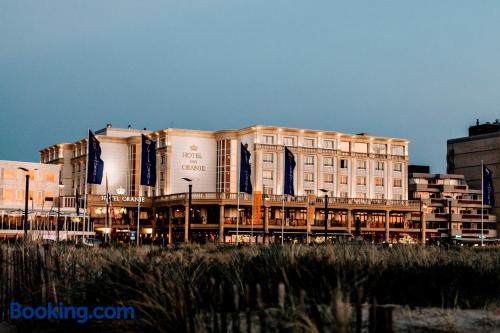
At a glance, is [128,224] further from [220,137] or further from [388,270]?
[388,270]

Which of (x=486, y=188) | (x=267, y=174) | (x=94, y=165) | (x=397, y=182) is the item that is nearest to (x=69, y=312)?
(x=94, y=165)

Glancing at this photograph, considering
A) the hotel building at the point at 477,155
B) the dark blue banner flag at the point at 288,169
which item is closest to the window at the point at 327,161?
the hotel building at the point at 477,155

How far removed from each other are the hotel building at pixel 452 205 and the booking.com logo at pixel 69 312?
114 metres

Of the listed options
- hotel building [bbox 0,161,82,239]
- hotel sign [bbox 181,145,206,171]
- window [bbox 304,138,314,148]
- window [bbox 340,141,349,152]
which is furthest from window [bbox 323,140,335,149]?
hotel building [bbox 0,161,82,239]

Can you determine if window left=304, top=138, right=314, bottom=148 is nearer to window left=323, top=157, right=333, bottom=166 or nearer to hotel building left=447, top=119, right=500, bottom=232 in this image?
window left=323, top=157, right=333, bottom=166

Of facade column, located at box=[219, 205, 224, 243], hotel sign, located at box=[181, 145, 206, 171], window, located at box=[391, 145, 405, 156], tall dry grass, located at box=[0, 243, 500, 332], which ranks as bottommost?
tall dry grass, located at box=[0, 243, 500, 332]

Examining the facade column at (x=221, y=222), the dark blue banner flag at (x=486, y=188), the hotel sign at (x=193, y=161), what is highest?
the hotel sign at (x=193, y=161)

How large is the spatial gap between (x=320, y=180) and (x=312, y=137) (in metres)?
6.83

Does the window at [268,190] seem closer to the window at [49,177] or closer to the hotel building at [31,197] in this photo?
the hotel building at [31,197]

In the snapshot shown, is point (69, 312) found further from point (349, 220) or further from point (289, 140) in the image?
point (289, 140)

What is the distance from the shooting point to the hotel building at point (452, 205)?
12662 centimetres

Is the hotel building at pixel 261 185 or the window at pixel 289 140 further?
the window at pixel 289 140

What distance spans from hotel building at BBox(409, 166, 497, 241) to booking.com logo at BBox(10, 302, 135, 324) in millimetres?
114074

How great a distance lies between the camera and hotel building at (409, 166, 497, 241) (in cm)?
12662
